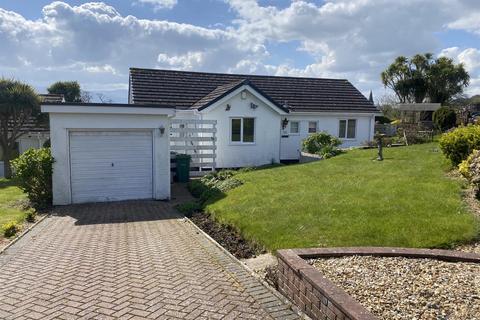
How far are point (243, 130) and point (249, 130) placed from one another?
0.39 m

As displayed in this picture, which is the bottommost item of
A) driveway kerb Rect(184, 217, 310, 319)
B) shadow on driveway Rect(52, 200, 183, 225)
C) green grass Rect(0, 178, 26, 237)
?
green grass Rect(0, 178, 26, 237)

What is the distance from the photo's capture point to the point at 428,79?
46531 mm

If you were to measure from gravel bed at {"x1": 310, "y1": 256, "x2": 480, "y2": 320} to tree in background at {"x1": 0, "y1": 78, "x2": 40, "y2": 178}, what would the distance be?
20.0m

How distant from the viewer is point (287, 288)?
558cm

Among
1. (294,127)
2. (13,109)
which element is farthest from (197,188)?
(13,109)

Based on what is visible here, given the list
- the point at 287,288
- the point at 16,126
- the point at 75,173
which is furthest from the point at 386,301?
the point at 16,126

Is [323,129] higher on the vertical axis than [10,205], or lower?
higher

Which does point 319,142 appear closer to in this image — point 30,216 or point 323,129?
point 323,129

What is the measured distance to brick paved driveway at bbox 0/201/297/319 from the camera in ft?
16.9

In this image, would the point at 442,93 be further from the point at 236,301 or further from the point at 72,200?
the point at 236,301

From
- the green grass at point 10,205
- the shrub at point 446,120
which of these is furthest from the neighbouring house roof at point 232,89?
the green grass at point 10,205

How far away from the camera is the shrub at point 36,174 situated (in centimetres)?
1233

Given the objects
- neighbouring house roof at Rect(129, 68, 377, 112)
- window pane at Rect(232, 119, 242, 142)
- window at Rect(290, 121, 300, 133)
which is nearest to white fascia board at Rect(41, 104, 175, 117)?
neighbouring house roof at Rect(129, 68, 377, 112)

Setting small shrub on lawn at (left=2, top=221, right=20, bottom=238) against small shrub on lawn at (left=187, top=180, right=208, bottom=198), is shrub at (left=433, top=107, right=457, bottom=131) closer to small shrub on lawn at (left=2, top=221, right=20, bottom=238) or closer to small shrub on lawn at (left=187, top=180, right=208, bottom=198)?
small shrub on lawn at (left=187, top=180, right=208, bottom=198)
